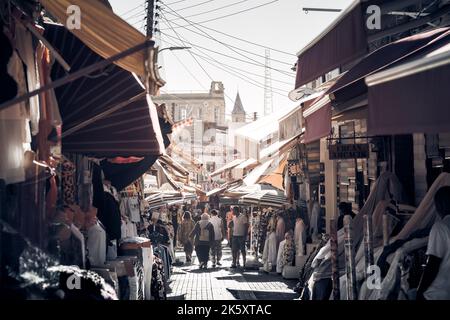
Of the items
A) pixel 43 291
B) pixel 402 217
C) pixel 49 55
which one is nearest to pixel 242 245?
pixel 402 217

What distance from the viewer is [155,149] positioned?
28.2ft

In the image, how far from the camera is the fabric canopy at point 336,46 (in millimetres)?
8156

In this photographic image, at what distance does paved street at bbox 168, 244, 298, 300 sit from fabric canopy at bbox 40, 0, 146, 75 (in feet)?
23.5

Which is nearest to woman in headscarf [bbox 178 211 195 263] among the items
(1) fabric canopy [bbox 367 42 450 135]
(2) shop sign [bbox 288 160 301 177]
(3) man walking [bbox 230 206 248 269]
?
(3) man walking [bbox 230 206 248 269]

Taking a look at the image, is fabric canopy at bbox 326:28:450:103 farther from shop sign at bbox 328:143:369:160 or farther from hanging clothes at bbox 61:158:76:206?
hanging clothes at bbox 61:158:76:206

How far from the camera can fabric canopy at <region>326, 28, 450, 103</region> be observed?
6906mm

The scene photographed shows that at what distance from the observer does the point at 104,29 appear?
620cm

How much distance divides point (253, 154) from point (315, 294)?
26.6 ft

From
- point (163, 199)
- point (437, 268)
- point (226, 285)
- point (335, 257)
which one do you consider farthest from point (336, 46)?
point (163, 199)

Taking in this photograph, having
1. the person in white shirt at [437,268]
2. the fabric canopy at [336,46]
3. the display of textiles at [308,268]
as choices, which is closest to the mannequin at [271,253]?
the display of textiles at [308,268]

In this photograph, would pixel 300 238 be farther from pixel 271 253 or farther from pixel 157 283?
pixel 157 283

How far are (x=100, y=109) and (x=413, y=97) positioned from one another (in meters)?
4.31

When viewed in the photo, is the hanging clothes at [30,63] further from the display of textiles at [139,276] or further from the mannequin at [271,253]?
the mannequin at [271,253]
